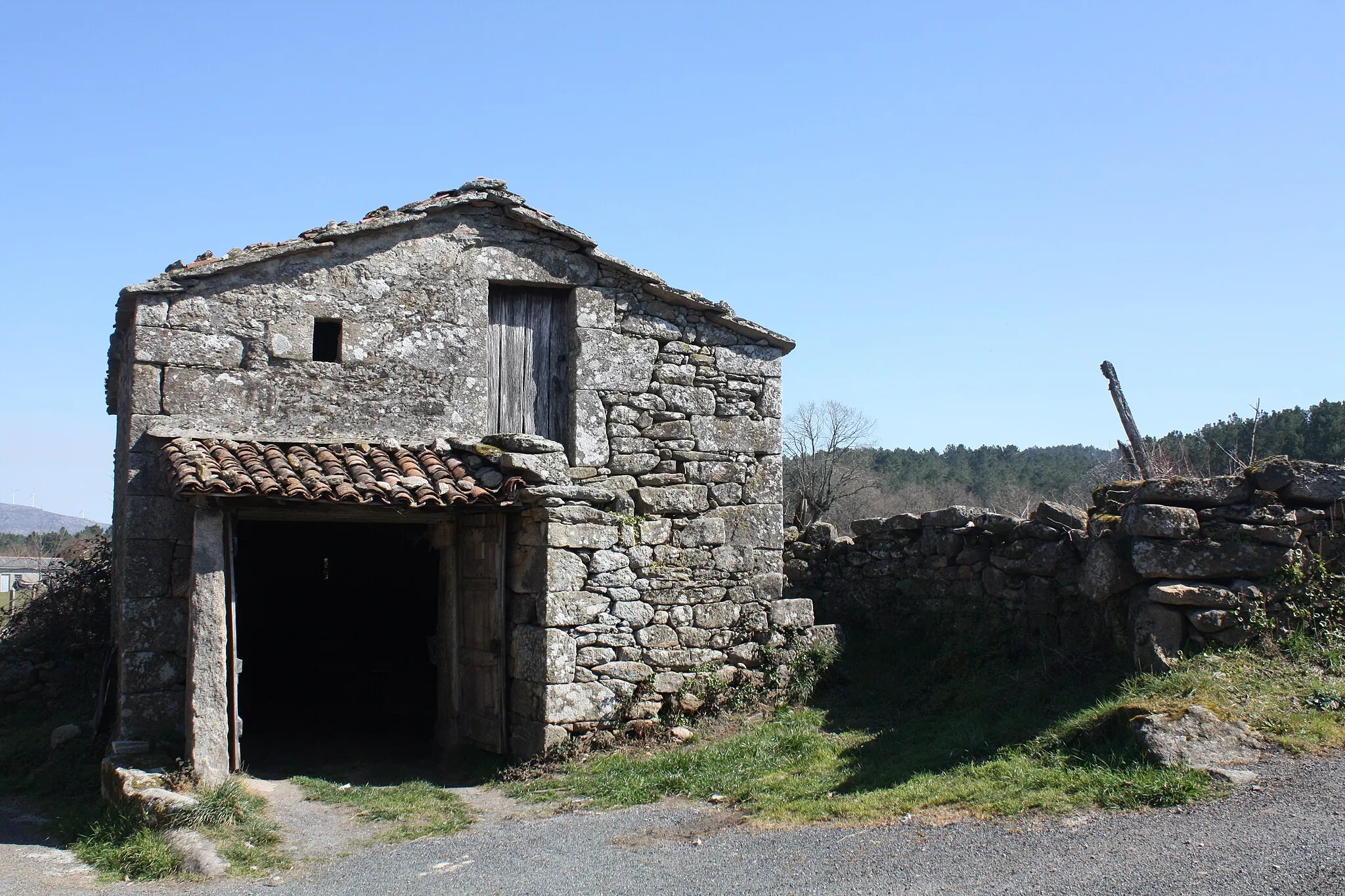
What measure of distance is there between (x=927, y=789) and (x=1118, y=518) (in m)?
3.06

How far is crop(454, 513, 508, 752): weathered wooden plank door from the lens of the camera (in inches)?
372

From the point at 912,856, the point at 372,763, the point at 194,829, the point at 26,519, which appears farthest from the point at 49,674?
the point at 26,519

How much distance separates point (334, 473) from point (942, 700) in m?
5.53

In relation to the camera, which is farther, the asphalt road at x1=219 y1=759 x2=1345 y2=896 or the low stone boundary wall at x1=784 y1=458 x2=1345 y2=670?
the low stone boundary wall at x1=784 y1=458 x2=1345 y2=670

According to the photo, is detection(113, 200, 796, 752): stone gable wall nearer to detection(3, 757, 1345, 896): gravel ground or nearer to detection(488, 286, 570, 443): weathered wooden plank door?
detection(488, 286, 570, 443): weathered wooden plank door

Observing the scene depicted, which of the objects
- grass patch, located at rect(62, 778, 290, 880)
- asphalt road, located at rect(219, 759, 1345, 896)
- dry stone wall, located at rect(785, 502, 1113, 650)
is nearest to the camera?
asphalt road, located at rect(219, 759, 1345, 896)

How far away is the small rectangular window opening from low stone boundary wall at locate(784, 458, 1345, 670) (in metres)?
5.64

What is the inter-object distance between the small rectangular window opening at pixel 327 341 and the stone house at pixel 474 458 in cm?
2

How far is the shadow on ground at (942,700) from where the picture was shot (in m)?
7.56

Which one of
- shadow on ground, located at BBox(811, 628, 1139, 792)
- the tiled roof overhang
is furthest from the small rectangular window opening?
shadow on ground, located at BBox(811, 628, 1139, 792)

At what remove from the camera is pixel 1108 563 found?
822 cm

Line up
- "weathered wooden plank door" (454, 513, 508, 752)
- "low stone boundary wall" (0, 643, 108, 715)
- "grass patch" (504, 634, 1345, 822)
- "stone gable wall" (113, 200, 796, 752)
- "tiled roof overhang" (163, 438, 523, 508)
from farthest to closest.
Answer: "low stone boundary wall" (0, 643, 108, 715) < "weathered wooden plank door" (454, 513, 508, 752) < "stone gable wall" (113, 200, 796, 752) < "tiled roof overhang" (163, 438, 523, 508) < "grass patch" (504, 634, 1345, 822)

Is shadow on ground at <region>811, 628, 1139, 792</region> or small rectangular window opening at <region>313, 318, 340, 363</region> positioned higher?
small rectangular window opening at <region>313, 318, 340, 363</region>

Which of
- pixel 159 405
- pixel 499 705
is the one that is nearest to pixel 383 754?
pixel 499 705
